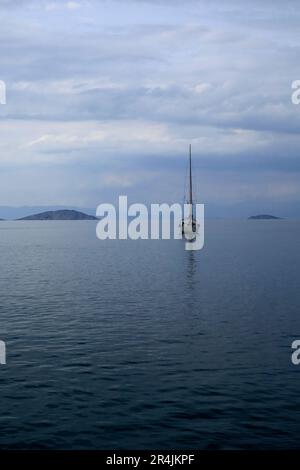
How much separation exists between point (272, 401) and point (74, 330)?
1046 inches

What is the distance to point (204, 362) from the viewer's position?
44.7 m

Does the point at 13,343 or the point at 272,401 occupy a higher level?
the point at 13,343

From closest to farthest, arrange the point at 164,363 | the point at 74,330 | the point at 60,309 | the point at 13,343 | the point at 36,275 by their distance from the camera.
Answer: the point at 164,363 → the point at 13,343 → the point at 74,330 → the point at 60,309 → the point at 36,275

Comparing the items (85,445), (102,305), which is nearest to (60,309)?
(102,305)

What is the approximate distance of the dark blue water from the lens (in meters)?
31.0

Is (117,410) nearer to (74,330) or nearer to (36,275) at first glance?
(74,330)

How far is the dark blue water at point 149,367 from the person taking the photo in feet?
102

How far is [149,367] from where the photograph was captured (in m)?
43.2
